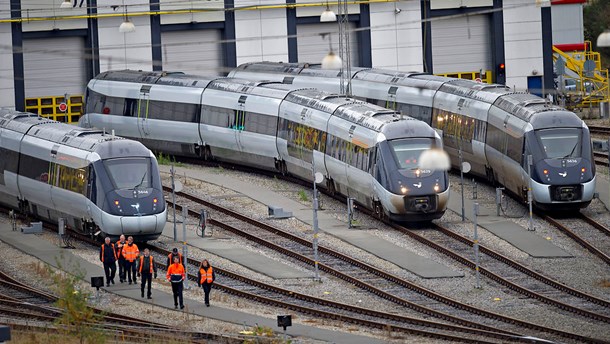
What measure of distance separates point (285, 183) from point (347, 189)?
5511 millimetres

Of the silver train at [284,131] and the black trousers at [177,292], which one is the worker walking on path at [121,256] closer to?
the black trousers at [177,292]

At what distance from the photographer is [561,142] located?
149 feet

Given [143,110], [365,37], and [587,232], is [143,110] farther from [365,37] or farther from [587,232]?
[587,232]

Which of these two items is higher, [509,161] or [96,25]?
[96,25]

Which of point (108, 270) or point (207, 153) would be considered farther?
point (207, 153)

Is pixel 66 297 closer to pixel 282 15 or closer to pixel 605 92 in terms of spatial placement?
pixel 282 15

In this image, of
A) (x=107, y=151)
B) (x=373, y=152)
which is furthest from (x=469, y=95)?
(x=107, y=151)

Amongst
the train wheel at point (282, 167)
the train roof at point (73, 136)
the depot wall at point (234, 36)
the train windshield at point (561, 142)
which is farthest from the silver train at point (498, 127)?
the depot wall at point (234, 36)

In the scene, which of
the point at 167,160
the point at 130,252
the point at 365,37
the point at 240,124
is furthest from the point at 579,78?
the point at 130,252

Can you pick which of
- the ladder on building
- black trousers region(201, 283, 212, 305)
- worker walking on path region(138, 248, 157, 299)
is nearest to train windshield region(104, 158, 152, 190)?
worker walking on path region(138, 248, 157, 299)

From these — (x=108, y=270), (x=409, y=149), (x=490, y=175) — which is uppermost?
(x=409, y=149)

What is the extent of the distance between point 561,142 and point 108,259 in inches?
592

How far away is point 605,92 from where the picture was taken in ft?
251

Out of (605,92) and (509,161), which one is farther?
(605,92)
